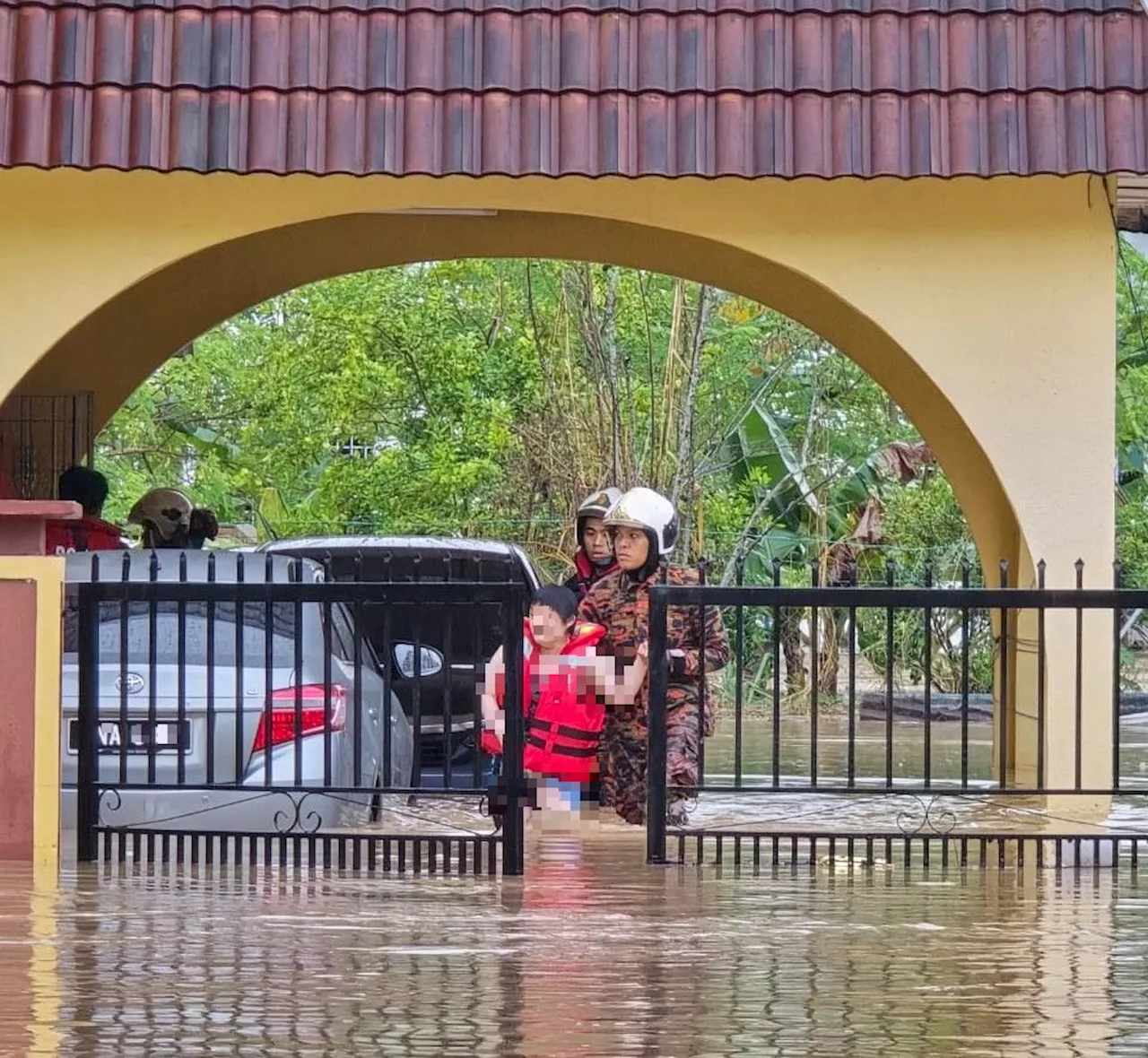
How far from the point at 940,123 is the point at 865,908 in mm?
3931

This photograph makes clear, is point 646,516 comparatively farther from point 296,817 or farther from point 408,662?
point 408,662

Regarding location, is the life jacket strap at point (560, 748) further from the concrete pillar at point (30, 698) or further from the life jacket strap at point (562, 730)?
the concrete pillar at point (30, 698)

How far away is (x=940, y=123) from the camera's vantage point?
33.4 feet

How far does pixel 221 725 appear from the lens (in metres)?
9.02

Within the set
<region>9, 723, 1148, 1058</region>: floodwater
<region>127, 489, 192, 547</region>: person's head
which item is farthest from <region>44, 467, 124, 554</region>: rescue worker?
<region>9, 723, 1148, 1058</region>: floodwater

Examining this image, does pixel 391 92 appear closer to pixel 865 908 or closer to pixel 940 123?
pixel 940 123

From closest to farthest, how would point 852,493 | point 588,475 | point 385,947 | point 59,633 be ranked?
point 385,947 → point 59,633 → point 588,475 → point 852,493

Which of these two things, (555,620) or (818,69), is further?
(818,69)

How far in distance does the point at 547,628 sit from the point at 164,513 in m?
6.07

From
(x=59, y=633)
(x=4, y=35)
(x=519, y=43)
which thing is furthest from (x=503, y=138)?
(x=59, y=633)

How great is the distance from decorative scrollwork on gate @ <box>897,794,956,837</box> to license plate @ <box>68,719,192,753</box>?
9.59 feet

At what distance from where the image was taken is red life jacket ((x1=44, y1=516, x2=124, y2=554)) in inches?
469

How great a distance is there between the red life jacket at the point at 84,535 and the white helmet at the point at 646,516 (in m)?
3.57

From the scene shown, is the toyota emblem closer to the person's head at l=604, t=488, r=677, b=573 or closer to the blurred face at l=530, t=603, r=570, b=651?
the blurred face at l=530, t=603, r=570, b=651
